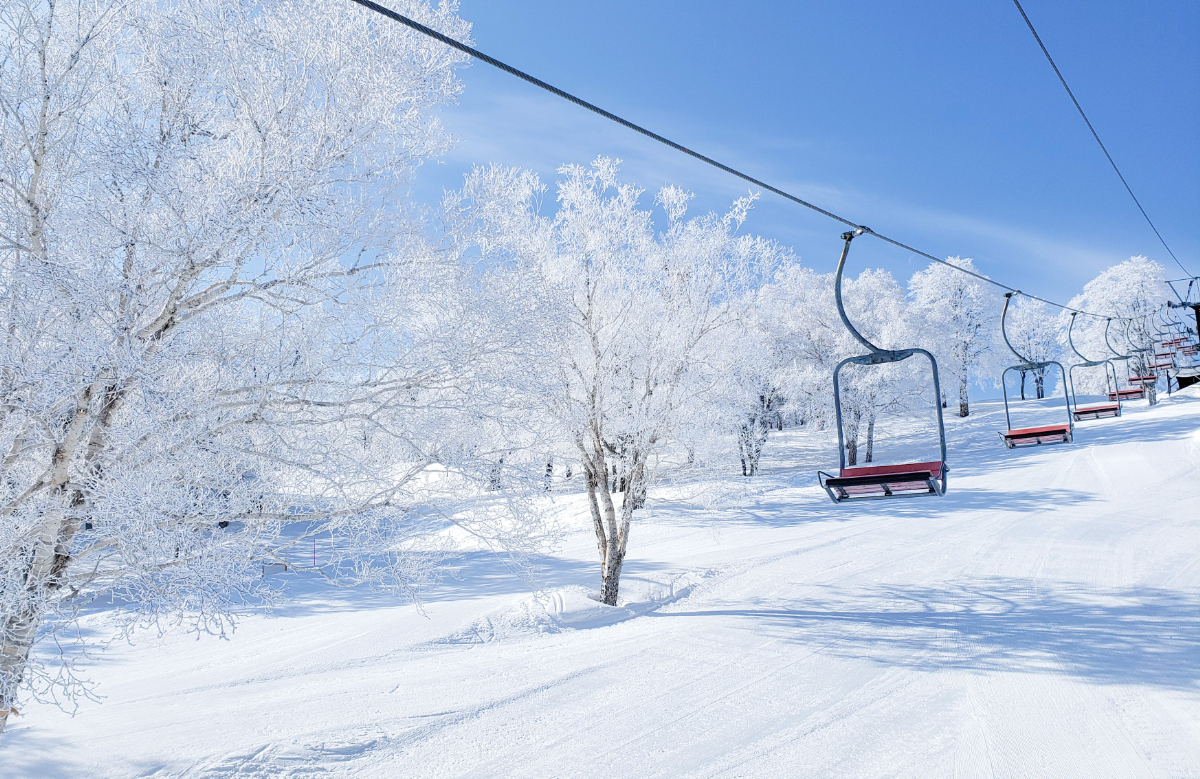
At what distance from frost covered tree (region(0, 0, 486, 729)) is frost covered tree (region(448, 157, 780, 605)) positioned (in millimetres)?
4551

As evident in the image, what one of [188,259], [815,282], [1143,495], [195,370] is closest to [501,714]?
[195,370]

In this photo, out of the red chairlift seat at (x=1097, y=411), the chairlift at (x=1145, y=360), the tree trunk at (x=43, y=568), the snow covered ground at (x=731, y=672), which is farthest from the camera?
the chairlift at (x=1145, y=360)

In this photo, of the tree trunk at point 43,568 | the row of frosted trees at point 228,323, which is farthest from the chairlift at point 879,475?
the tree trunk at point 43,568

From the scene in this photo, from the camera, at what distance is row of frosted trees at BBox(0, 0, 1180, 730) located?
14.3ft

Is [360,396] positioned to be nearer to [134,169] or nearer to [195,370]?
[195,370]

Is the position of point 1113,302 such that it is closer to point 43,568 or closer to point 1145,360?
point 1145,360

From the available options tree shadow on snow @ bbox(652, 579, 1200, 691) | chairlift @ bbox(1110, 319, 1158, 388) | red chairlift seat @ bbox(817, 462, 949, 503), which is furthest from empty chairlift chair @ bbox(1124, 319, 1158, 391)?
red chairlift seat @ bbox(817, 462, 949, 503)

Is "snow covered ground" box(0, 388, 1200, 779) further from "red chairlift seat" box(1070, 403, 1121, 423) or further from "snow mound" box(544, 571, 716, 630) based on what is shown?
"red chairlift seat" box(1070, 403, 1121, 423)

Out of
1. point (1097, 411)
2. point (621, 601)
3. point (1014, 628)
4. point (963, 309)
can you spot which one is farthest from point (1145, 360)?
point (621, 601)

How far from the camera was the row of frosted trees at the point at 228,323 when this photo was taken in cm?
436

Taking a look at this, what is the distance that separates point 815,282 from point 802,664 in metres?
23.5

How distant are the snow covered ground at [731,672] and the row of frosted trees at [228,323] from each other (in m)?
1.49

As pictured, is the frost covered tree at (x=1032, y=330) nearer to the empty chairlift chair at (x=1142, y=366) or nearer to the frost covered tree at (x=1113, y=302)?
the frost covered tree at (x=1113, y=302)

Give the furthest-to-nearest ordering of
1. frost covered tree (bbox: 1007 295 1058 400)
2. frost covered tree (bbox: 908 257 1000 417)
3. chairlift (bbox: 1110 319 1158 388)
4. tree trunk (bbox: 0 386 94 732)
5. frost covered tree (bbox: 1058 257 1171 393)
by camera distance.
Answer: frost covered tree (bbox: 1007 295 1058 400) → frost covered tree (bbox: 1058 257 1171 393) → frost covered tree (bbox: 908 257 1000 417) → chairlift (bbox: 1110 319 1158 388) → tree trunk (bbox: 0 386 94 732)
